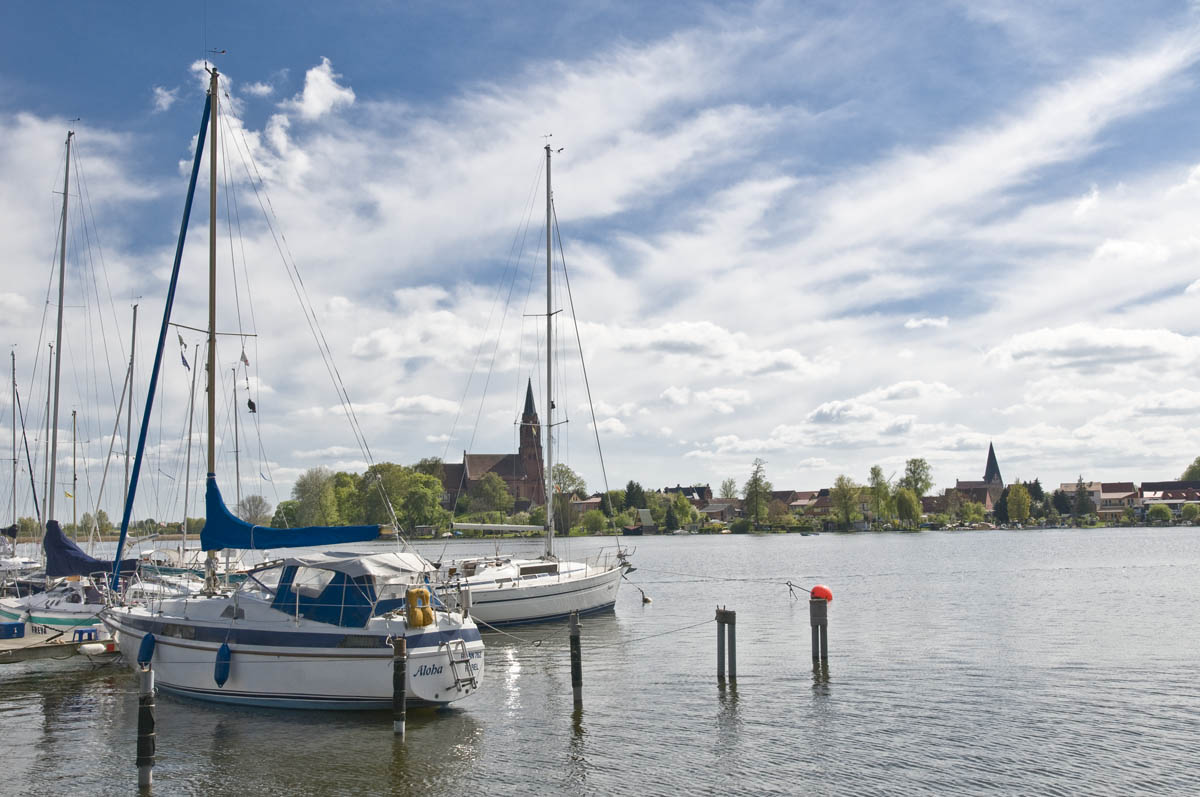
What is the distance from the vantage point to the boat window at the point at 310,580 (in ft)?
65.1

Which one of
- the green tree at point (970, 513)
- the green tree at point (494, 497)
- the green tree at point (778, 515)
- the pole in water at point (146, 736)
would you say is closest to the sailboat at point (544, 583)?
the pole in water at point (146, 736)

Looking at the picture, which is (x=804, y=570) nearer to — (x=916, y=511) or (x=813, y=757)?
(x=813, y=757)

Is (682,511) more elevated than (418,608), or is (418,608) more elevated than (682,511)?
(418,608)

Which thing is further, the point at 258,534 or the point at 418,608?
the point at 258,534

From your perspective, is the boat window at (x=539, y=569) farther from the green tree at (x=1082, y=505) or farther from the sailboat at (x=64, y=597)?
the green tree at (x=1082, y=505)

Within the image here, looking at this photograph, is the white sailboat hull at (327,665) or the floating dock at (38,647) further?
the floating dock at (38,647)

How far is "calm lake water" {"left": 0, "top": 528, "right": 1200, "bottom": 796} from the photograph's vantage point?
15.6m

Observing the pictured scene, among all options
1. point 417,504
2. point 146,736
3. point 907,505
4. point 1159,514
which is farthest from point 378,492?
point 1159,514

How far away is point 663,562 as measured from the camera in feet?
283

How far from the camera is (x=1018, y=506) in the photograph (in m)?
182

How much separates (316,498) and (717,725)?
412ft

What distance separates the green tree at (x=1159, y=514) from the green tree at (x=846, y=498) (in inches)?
2612

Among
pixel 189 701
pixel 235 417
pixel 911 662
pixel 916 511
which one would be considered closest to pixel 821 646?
pixel 911 662

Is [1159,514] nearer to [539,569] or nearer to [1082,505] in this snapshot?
[1082,505]
